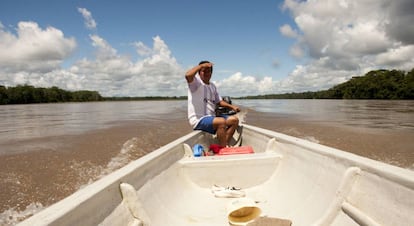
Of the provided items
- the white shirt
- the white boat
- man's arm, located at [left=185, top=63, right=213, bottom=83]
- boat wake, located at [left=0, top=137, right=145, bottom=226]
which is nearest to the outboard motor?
the white shirt

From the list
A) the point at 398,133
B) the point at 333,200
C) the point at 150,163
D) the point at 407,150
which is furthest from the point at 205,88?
the point at 398,133

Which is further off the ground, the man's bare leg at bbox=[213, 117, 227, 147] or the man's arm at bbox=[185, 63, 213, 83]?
the man's arm at bbox=[185, 63, 213, 83]

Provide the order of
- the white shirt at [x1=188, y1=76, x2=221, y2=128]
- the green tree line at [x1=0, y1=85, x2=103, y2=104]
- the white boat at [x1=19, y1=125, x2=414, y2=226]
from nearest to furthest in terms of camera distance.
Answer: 1. the white boat at [x1=19, y1=125, x2=414, y2=226]
2. the white shirt at [x1=188, y1=76, x2=221, y2=128]
3. the green tree line at [x1=0, y1=85, x2=103, y2=104]

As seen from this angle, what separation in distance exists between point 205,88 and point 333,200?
10.0 feet

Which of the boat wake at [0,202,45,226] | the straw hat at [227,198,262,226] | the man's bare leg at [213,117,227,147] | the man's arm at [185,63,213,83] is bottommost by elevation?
the boat wake at [0,202,45,226]

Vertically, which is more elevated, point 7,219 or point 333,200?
point 333,200

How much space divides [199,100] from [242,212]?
8.17 feet

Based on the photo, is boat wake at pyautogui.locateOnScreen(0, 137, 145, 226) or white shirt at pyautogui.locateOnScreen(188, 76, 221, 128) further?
white shirt at pyautogui.locateOnScreen(188, 76, 221, 128)

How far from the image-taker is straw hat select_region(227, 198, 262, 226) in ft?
7.59

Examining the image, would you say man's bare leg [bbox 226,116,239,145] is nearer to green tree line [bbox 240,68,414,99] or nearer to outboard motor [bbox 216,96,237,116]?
outboard motor [bbox 216,96,237,116]

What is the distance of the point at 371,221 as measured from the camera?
1.62 meters

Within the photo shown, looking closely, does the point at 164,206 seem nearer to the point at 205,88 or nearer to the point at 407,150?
the point at 205,88

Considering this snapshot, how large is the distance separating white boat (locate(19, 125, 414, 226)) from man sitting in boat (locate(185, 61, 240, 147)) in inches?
36.9

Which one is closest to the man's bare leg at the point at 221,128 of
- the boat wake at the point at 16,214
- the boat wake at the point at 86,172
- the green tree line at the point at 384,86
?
the boat wake at the point at 86,172
